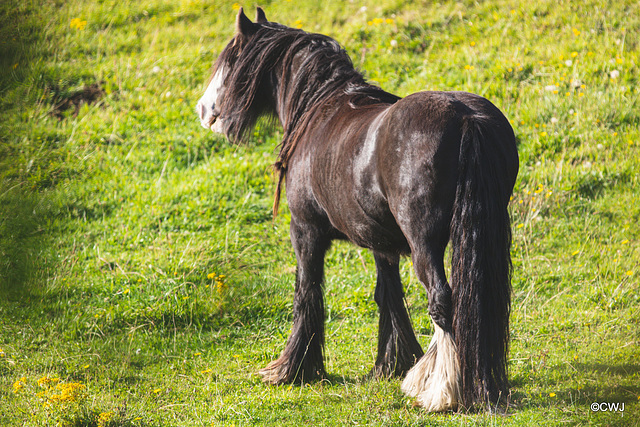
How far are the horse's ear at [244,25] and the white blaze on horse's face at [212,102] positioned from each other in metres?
0.36

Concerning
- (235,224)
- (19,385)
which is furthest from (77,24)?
(19,385)

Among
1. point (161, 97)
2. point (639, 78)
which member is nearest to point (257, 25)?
point (161, 97)

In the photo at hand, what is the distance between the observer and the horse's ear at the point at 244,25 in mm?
4832

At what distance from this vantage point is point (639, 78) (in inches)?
311

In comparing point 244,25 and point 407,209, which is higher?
point 244,25

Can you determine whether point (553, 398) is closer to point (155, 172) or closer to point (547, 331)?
point (547, 331)

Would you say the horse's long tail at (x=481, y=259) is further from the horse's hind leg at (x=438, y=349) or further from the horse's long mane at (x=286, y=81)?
the horse's long mane at (x=286, y=81)

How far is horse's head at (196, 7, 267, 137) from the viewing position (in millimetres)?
4930

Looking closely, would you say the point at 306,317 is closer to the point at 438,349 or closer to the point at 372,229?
the point at 372,229

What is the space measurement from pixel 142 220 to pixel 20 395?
318cm

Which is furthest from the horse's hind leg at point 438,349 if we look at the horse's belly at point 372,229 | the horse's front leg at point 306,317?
the horse's front leg at point 306,317

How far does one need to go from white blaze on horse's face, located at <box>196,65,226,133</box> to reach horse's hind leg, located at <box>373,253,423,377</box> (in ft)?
6.43

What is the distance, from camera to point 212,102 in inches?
204

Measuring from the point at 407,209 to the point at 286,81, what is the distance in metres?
2.06
